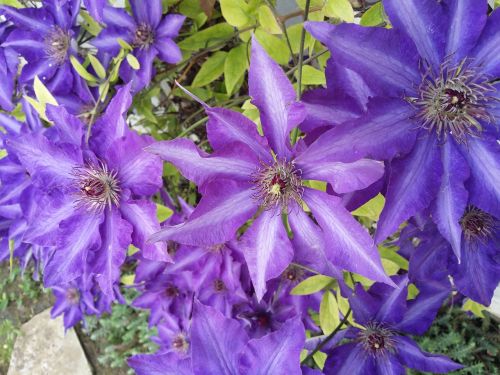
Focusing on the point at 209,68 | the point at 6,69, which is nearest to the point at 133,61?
the point at 209,68

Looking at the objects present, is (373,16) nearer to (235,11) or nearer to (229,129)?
(235,11)

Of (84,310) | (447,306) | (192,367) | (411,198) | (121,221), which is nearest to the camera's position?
(411,198)

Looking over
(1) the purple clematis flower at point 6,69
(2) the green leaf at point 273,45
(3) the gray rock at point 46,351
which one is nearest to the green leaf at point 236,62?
(2) the green leaf at point 273,45

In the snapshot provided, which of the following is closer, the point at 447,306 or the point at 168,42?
the point at 168,42

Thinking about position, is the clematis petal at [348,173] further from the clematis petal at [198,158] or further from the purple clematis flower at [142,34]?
the purple clematis flower at [142,34]

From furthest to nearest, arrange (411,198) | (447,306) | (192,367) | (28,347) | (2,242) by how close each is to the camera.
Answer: (28,347)
(447,306)
(2,242)
(192,367)
(411,198)

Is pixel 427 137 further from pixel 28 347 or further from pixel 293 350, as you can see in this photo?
pixel 28 347

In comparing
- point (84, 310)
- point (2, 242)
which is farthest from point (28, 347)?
point (2, 242)
